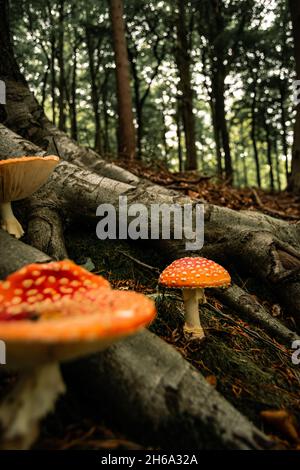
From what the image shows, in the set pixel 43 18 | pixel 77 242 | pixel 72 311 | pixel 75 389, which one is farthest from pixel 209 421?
pixel 43 18

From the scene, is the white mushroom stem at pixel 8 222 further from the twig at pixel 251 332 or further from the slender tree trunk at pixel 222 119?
the slender tree trunk at pixel 222 119

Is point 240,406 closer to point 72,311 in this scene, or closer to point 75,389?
point 75,389

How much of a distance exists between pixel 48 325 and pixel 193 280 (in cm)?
146

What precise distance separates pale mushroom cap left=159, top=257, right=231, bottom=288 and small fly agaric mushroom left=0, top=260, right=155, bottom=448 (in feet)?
2.41

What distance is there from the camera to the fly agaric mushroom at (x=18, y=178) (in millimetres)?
2342

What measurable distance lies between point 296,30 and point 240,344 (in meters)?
8.84

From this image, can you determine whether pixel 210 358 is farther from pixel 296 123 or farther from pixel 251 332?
pixel 296 123

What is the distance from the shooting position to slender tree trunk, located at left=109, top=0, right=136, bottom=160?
789cm

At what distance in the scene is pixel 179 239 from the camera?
12.2 ft

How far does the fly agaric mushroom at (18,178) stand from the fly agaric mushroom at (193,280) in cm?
118

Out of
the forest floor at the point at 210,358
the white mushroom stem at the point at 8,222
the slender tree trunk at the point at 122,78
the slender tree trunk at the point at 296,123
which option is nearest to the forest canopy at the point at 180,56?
the slender tree trunk at the point at 122,78

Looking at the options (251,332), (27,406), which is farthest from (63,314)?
(251,332)

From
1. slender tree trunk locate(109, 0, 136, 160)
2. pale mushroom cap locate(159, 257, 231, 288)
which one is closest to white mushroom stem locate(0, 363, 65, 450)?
pale mushroom cap locate(159, 257, 231, 288)

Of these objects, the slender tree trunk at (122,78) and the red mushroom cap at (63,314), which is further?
the slender tree trunk at (122,78)
